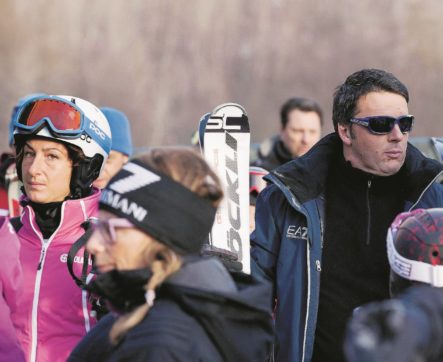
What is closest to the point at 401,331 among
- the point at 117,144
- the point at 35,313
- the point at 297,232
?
the point at 35,313

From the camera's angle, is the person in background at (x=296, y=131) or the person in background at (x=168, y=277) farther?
the person in background at (x=296, y=131)

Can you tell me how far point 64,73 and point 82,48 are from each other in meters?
0.92

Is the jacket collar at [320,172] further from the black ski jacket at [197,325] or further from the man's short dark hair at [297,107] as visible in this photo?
the man's short dark hair at [297,107]

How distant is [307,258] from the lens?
477 centimetres

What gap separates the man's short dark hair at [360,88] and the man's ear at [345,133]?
21 mm

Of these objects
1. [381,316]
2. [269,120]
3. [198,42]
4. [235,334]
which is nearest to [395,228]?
[235,334]

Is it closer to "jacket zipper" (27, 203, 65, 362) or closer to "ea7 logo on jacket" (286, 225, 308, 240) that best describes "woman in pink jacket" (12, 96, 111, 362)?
"jacket zipper" (27, 203, 65, 362)

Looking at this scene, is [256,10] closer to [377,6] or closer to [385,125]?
[377,6]

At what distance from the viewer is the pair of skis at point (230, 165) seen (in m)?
5.73

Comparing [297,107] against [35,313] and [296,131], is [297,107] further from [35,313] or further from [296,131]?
[35,313]

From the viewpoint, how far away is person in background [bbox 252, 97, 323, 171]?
365 inches

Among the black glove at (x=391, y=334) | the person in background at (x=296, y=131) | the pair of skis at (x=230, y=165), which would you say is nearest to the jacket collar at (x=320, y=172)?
the pair of skis at (x=230, y=165)

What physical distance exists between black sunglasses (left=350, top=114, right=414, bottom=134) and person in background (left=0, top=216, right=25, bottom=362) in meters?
1.89

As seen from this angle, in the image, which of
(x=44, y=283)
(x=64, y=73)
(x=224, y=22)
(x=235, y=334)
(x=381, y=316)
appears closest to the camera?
(x=381, y=316)
